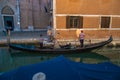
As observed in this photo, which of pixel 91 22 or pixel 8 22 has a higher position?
pixel 8 22

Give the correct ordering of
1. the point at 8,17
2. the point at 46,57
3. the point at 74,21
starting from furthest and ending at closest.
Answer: the point at 8,17 < the point at 74,21 < the point at 46,57

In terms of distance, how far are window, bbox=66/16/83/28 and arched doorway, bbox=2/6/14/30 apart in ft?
27.1

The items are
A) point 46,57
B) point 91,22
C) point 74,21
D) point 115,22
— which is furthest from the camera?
point 115,22

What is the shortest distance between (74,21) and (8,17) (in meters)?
8.98

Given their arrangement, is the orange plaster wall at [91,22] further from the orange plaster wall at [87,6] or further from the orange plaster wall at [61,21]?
the orange plaster wall at [61,21]

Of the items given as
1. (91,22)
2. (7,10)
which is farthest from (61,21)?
(7,10)

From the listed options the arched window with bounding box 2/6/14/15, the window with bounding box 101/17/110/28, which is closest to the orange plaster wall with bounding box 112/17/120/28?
the window with bounding box 101/17/110/28

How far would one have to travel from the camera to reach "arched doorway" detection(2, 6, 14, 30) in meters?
19.8

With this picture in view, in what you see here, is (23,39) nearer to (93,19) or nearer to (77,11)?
(77,11)

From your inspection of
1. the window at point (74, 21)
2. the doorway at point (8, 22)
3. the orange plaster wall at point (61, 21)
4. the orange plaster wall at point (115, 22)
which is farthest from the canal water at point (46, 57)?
the doorway at point (8, 22)

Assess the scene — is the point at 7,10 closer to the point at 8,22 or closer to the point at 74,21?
the point at 8,22

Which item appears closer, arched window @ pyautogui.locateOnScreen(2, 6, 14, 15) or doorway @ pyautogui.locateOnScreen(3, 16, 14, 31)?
arched window @ pyautogui.locateOnScreen(2, 6, 14, 15)

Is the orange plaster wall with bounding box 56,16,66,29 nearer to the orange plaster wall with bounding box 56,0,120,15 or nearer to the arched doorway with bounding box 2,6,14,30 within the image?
the orange plaster wall with bounding box 56,0,120,15

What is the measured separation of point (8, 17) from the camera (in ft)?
65.5
